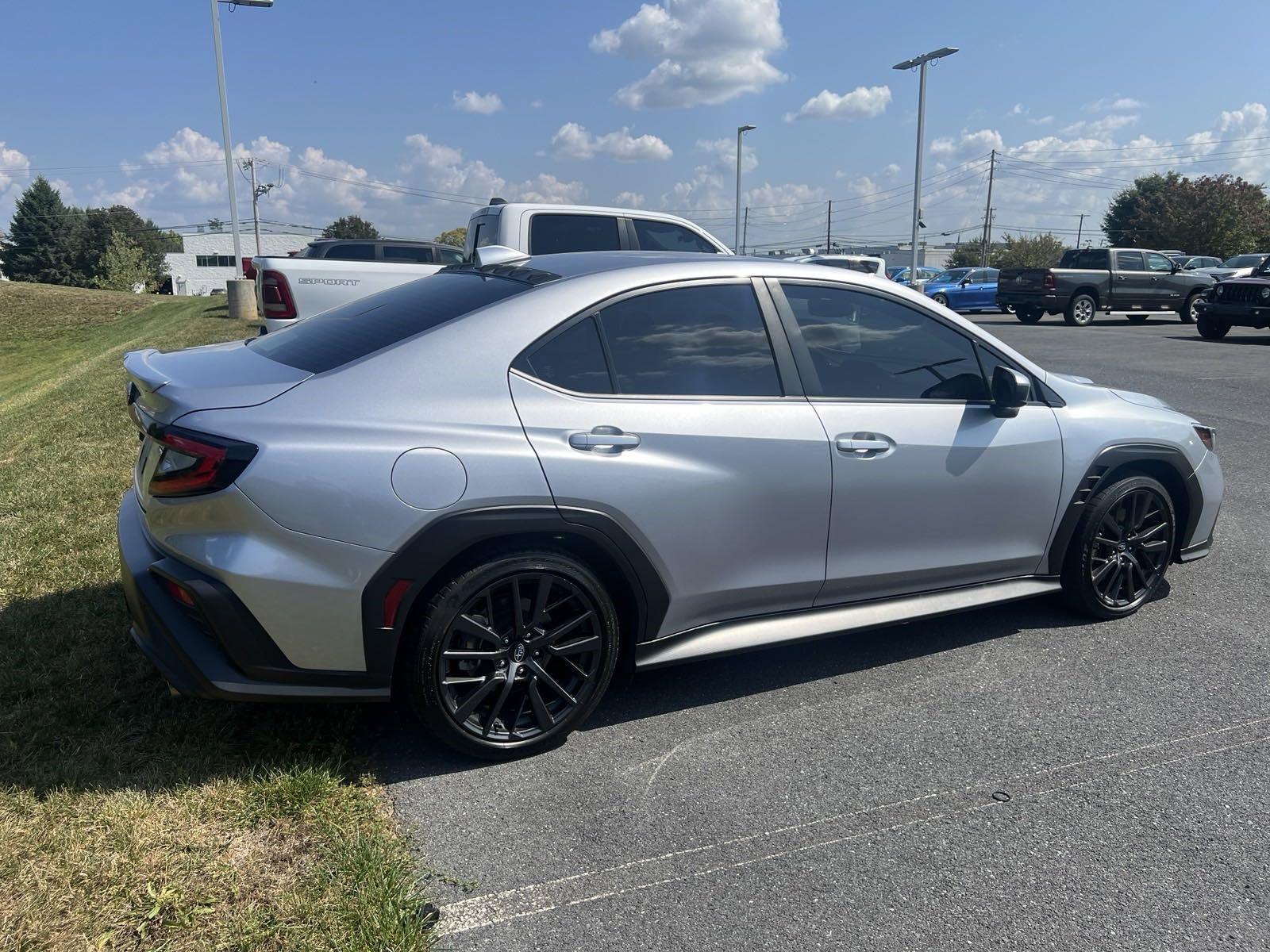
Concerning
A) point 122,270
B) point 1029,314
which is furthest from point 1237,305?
point 122,270

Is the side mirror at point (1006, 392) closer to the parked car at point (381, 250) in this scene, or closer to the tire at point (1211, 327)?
the parked car at point (381, 250)

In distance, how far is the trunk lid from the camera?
9.84ft

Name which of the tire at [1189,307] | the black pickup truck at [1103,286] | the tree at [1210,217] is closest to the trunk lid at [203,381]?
the black pickup truck at [1103,286]

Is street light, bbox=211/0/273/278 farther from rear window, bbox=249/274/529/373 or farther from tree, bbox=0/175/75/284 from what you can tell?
tree, bbox=0/175/75/284

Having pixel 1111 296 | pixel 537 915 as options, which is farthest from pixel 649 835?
pixel 1111 296

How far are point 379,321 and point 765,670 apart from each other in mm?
2107

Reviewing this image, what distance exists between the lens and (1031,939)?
247cm

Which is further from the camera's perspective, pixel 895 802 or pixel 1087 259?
pixel 1087 259

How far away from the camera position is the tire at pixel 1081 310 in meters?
24.0

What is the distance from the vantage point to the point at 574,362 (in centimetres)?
332

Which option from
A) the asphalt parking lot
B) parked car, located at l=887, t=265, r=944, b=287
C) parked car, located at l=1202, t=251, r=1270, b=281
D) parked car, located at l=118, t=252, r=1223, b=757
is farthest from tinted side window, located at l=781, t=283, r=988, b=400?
parked car, located at l=1202, t=251, r=1270, b=281

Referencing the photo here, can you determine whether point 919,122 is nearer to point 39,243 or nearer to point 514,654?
point 514,654

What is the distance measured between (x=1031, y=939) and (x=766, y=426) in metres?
1.81

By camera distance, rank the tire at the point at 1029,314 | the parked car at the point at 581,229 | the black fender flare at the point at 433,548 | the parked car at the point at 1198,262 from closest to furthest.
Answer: the black fender flare at the point at 433,548 < the parked car at the point at 581,229 < the tire at the point at 1029,314 < the parked car at the point at 1198,262
